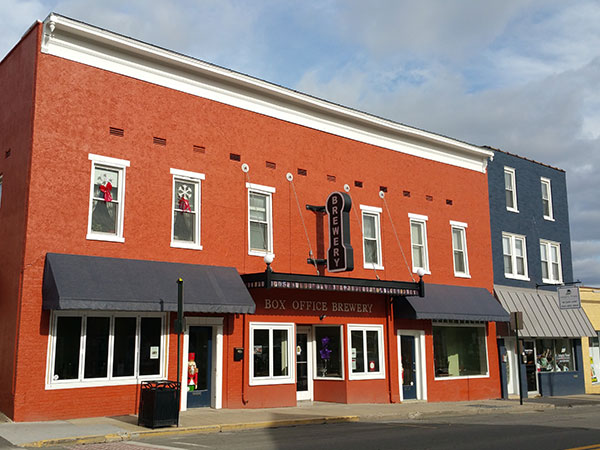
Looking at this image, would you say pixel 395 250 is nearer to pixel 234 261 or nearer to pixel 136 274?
pixel 234 261

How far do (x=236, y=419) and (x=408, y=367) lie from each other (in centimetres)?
907

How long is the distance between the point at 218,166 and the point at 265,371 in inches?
248

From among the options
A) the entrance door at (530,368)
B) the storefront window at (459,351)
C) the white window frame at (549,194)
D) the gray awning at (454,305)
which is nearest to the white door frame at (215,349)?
the gray awning at (454,305)

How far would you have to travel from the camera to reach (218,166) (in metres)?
19.1

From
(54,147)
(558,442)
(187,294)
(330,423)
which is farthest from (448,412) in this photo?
(54,147)

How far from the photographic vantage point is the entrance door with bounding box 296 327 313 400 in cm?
2091

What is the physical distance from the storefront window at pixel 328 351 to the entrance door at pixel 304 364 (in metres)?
0.43

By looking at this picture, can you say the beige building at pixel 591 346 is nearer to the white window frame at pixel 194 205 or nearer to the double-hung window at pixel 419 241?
the double-hung window at pixel 419 241

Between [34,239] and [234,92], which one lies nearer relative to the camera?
[34,239]

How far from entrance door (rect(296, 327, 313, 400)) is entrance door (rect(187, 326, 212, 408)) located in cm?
371

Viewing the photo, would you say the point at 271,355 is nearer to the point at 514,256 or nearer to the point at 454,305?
the point at 454,305

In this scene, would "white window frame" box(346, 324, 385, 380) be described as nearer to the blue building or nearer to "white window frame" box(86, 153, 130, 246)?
the blue building

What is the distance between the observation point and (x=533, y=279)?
93.1ft

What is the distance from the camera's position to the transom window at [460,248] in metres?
25.6
